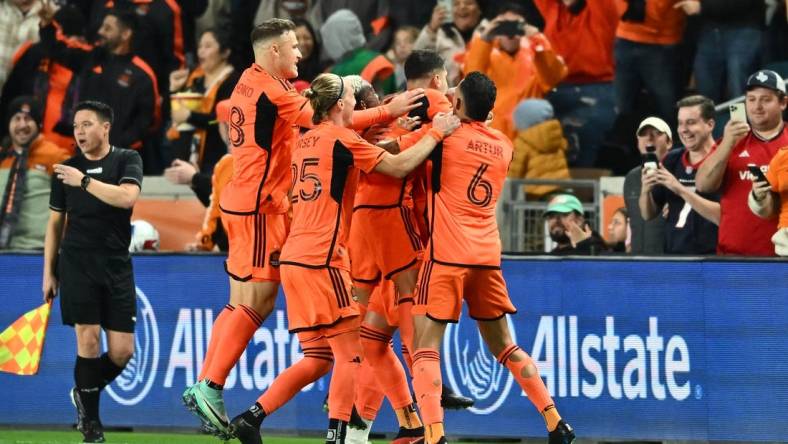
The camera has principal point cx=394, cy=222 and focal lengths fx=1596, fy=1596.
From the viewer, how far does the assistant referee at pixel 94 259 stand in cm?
1183

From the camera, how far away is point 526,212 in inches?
597

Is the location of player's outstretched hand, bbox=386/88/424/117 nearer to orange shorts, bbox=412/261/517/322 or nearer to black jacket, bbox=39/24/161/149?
orange shorts, bbox=412/261/517/322

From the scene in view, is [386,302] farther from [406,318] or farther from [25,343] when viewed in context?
[25,343]

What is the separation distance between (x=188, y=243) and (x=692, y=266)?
5.71 m

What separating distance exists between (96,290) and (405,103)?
9.86ft

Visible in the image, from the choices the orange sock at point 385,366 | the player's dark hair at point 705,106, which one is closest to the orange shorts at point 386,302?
the orange sock at point 385,366

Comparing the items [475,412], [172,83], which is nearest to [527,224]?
[475,412]

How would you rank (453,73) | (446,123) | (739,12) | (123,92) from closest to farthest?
(446,123) < (739,12) < (453,73) < (123,92)

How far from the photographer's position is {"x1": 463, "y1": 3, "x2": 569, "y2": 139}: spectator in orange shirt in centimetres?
1535

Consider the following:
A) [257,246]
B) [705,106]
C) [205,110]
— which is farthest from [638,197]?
[205,110]

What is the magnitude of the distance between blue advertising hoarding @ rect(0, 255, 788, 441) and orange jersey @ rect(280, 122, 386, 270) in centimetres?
273

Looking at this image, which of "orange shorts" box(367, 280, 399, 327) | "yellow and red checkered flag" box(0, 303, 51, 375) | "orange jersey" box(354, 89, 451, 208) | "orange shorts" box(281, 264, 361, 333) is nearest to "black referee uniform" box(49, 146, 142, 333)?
"yellow and red checkered flag" box(0, 303, 51, 375)

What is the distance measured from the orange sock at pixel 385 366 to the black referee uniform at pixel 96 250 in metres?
2.21

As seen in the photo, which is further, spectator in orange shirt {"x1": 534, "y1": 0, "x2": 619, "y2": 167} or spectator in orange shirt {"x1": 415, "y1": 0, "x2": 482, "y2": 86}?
spectator in orange shirt {"x1": 415, "y1": 0, "x2": 482, "y2": 86}
